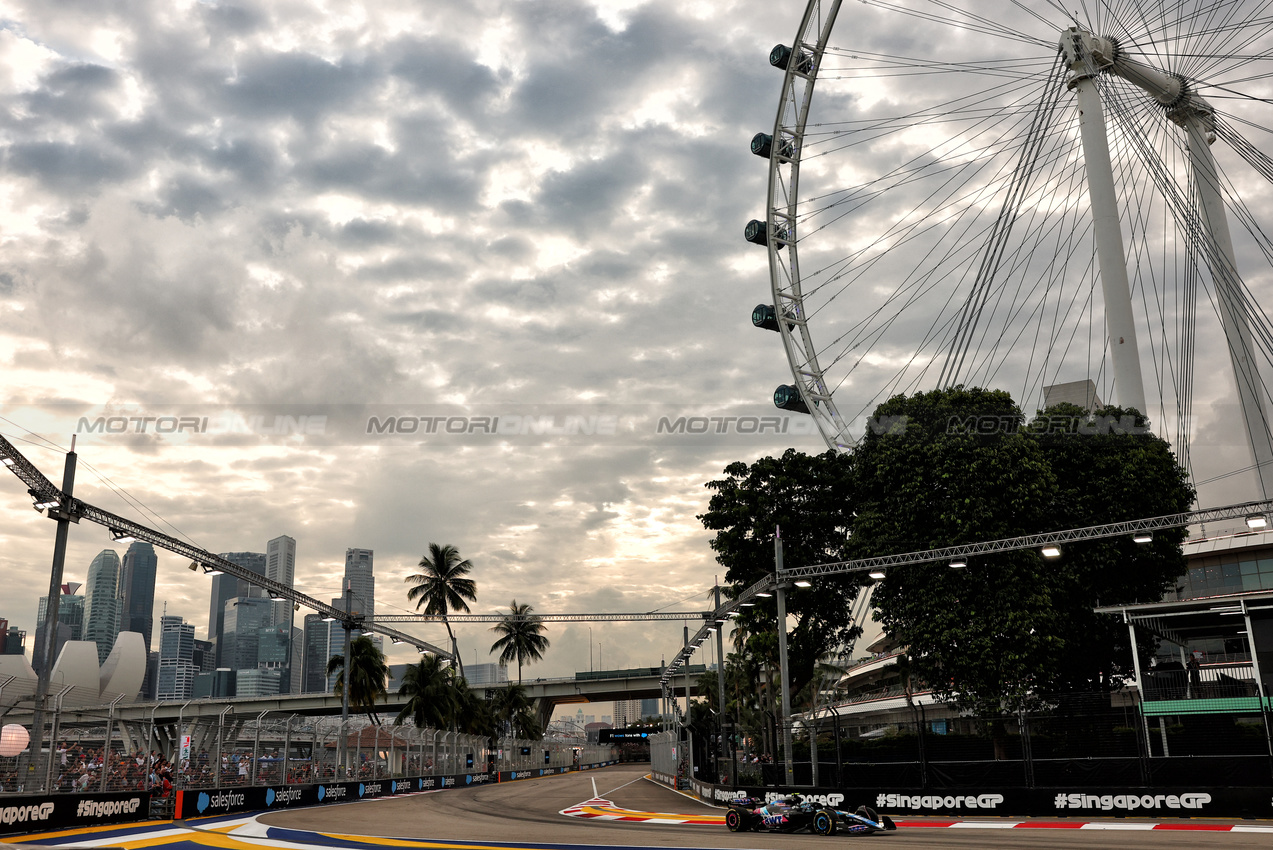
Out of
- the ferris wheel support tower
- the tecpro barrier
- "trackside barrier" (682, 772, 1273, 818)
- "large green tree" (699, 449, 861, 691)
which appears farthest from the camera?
"large green tree" (699, 449, 861, 691)

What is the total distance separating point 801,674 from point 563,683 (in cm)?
7905

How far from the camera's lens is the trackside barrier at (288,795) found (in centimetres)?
2738

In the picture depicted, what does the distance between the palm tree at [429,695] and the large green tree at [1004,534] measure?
46375 millimetres

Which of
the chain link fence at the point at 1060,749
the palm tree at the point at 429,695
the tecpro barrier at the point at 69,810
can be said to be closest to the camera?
the tecpro barrier at the point at 69,810

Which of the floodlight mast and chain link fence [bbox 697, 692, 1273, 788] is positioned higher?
the floodlight mast

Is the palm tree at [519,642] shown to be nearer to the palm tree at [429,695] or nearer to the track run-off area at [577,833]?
the palm tree at [429,695]

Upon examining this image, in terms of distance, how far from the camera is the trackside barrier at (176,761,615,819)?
2738 centimetres

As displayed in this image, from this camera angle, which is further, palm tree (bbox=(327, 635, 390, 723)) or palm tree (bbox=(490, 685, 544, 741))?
palm tree (bbox=(490, 685, 544, 741))

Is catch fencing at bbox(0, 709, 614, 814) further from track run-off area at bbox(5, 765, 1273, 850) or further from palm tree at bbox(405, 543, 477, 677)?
palm tree at bbox(405, 543, 477, 677)

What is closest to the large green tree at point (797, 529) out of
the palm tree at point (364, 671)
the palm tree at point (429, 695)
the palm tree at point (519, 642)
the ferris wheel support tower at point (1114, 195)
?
the ferris wheel support tower at point (1114, 195)

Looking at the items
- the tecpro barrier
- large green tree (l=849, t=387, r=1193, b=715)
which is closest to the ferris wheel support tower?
large green tree (l=849, t=387, r=1193, b=715)

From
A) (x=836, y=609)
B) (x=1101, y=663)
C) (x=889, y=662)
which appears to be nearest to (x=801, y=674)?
(x=836, y=609)

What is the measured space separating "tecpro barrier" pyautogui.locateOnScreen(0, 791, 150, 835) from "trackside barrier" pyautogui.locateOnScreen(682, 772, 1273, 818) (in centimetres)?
1768

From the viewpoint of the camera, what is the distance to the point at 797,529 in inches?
1633
